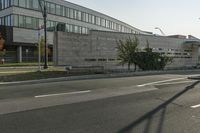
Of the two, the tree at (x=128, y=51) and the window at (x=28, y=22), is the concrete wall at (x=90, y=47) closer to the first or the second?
the tree at (x=128, y=51)

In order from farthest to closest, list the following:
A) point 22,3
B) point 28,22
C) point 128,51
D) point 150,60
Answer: point 28,22 → point 22,3 → point 150,60 → point 128,51

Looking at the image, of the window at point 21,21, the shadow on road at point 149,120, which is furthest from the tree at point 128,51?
the window at point 21,21

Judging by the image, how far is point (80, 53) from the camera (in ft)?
104

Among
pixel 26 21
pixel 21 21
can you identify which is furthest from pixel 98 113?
pixel 26 21

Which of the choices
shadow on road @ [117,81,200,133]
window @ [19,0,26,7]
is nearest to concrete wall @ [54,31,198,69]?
shadow on road @ [117,81,200,133]

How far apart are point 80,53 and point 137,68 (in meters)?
7.10

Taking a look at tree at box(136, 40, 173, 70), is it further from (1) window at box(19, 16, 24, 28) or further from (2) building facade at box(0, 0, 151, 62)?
(1) window at box(19, 16, 24, 28)

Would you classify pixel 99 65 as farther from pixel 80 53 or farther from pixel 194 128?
pixel 194 128

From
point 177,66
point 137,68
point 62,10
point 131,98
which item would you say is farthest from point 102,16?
point 131,98

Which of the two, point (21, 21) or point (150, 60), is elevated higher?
point (21, 21)

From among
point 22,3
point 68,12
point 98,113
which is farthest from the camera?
point 68,12

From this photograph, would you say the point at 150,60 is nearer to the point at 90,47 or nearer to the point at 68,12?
the point at 90,47

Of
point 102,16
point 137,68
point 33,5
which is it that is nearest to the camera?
point 137,68

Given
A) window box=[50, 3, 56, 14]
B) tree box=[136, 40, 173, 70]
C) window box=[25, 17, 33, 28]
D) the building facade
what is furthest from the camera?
window box=[50, 3, 56, 14]
